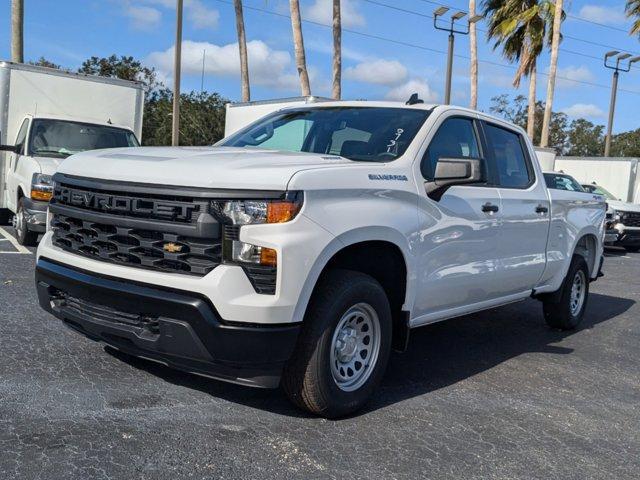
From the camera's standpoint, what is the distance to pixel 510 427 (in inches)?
165

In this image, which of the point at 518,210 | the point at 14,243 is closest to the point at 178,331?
the point at 518,210

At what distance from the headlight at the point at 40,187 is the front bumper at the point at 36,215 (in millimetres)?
71

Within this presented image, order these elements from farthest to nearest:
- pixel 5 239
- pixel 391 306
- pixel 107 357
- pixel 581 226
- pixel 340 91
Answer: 1. pixel 340 91
2. pixel 5 239
3. pixel 581 226
4. pixel 107 357
5. pixel 391 306

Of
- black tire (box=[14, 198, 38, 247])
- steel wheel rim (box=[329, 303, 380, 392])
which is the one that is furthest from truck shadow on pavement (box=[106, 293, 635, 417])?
black tire (box=[14, 198, 38, 247])

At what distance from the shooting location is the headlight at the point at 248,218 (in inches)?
137

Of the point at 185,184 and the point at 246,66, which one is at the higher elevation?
the point at 246,66

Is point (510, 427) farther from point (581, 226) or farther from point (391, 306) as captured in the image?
point (581, 226)

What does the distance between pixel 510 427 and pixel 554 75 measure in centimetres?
2283

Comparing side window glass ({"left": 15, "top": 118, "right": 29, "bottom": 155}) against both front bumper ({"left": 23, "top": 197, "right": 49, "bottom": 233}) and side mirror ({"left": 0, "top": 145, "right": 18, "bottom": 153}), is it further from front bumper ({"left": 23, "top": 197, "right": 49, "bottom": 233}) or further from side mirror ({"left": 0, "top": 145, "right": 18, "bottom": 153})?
front bumper ({"left": 23, "top": 197, "right": 49, "bottom": 233})

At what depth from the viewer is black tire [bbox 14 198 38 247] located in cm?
945

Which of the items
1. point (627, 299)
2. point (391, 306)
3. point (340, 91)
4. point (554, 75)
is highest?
point (554, 75)

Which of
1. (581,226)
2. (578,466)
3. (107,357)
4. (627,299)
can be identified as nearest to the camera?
(578,466)

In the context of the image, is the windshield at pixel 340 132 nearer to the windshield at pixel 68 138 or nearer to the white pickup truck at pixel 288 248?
the white pickup truck at pixel 288 248

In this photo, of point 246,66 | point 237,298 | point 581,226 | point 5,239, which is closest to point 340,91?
point 246,66
